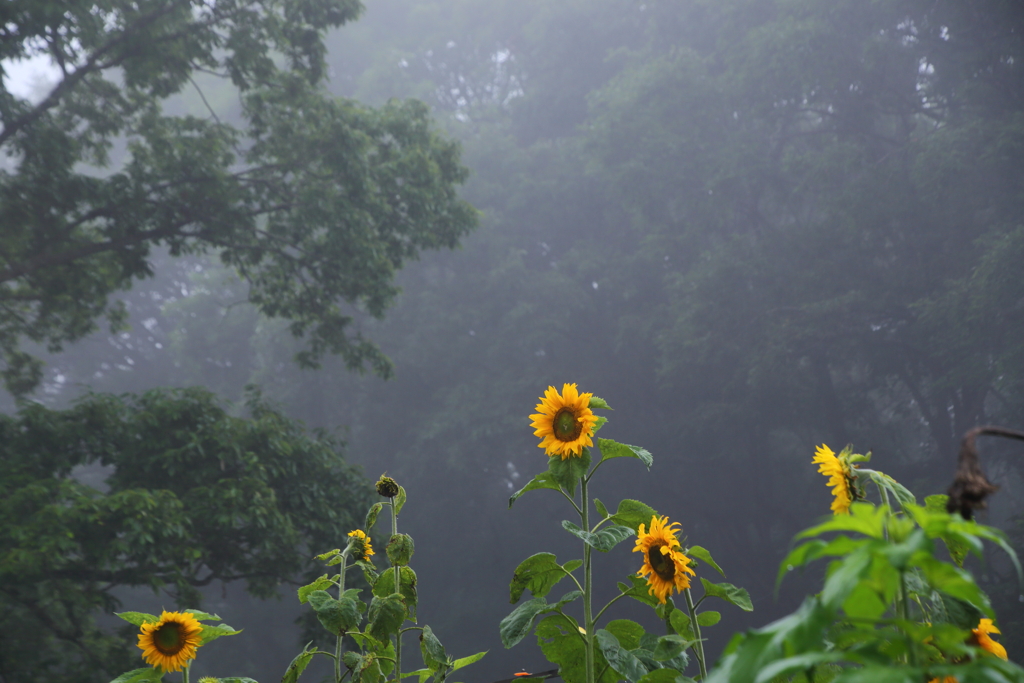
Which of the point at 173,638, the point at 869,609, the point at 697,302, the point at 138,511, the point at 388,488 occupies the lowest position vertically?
the point at 869,609

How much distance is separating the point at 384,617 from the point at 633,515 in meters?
0.27

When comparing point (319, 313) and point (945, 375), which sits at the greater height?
point (945, 375)

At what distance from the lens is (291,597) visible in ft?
37.0

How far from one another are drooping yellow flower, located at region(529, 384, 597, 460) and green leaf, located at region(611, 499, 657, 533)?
75mm

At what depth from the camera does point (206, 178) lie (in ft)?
16.9

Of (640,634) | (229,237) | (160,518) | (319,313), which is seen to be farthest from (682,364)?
(640,634)

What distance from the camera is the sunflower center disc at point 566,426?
0.78 m

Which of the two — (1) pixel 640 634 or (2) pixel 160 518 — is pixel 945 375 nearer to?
(2) pixel 160 518

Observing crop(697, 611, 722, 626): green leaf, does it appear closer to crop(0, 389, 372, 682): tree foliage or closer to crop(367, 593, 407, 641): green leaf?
crop(367, 593, 407, 641): green leaf

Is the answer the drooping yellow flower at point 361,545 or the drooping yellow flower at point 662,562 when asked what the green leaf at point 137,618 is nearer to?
the drooping yellow flower at point 361,545

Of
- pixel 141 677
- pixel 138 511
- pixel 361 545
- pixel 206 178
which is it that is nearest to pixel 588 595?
pixel 361 545

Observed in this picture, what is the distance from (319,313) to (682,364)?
20.3 feet

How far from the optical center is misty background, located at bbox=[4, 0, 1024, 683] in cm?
878

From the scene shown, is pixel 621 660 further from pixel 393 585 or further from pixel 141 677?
pixel 141 677
